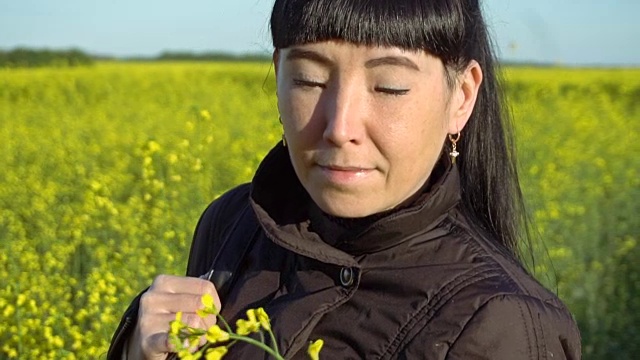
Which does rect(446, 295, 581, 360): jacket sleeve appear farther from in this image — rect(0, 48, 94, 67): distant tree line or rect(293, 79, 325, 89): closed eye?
rect(0, 48, 94, 67): distant tree line

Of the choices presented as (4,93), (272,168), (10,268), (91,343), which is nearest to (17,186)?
(10,268)

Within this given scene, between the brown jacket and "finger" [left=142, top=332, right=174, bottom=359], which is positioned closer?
the brown jacket

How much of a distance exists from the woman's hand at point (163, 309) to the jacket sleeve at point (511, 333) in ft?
1.10

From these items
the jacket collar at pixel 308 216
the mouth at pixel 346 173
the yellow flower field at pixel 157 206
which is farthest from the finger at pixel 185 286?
the yellow flower field at pixel 157 206

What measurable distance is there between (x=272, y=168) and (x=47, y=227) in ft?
10.6

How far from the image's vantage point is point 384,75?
1.12 m

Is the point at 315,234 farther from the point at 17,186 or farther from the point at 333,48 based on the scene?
the point at 17,186

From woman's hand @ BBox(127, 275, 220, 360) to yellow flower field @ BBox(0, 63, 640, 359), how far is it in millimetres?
939

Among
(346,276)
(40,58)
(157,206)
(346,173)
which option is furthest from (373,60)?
(40,58)

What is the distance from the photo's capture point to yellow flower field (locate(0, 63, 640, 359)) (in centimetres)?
282

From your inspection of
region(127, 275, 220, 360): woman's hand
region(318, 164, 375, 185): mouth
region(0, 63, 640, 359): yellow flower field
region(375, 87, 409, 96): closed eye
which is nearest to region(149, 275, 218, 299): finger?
region(127, 275, 220, 360): woman's hand

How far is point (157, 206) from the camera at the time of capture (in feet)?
11.9

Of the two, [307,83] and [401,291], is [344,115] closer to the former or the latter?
[307,83]

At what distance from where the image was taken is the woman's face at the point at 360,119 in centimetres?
112
